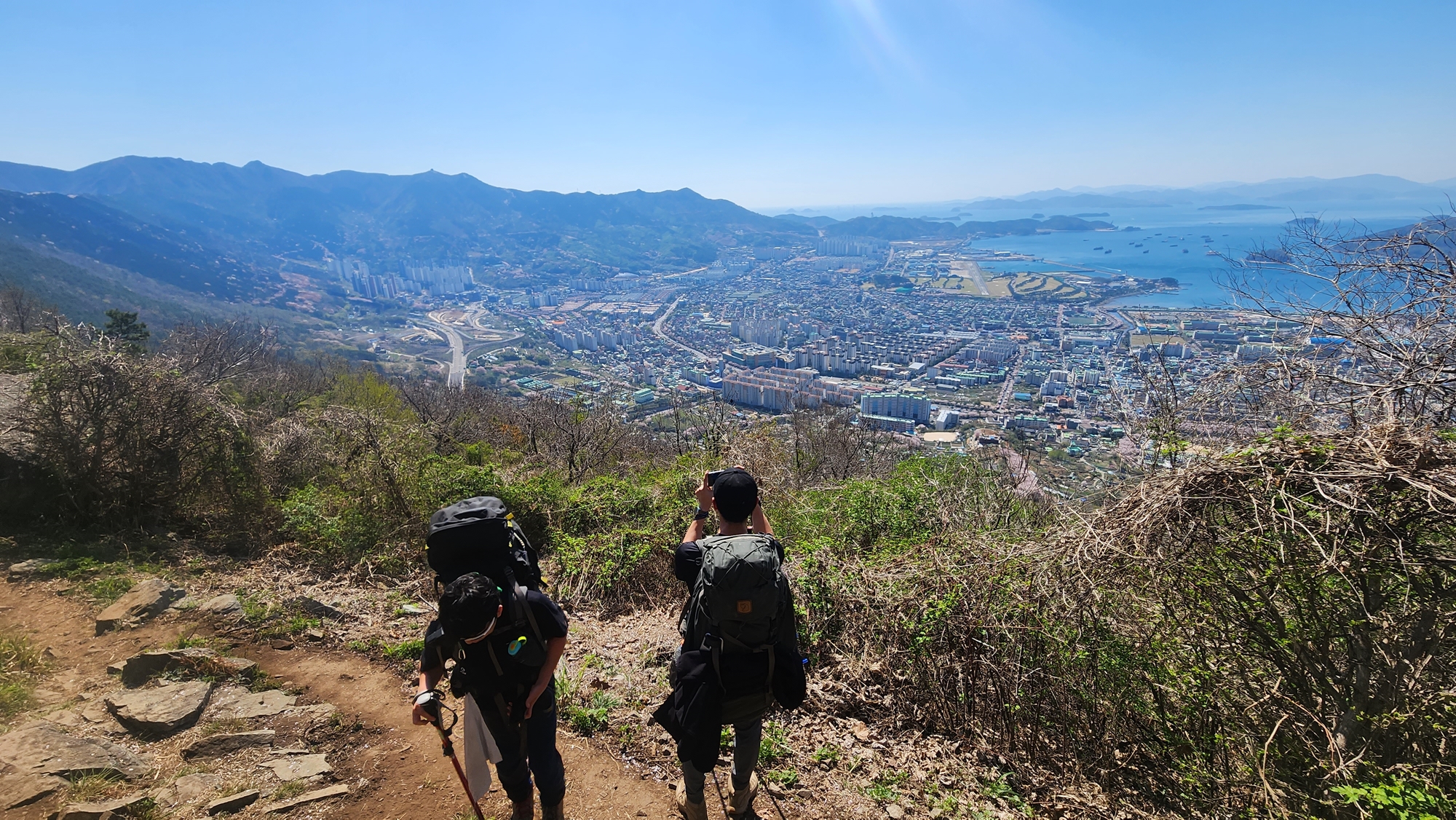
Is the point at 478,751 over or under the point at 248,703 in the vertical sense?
over

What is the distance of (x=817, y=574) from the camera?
450 cm

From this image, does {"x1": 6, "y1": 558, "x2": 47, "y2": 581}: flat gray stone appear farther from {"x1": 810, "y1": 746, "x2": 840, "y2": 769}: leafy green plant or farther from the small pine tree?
the small pine tree

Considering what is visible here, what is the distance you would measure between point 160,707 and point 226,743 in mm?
640

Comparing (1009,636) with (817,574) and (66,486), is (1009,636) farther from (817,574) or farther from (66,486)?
(66,486)

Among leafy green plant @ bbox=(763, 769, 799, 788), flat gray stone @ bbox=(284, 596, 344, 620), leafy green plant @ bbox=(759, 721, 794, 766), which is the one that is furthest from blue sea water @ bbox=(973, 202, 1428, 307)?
flat gray stone @ bbox=(284, 596, 344, 620)

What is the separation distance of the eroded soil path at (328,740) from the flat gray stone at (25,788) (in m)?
0.05

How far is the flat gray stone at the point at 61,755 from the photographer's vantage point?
279 cm

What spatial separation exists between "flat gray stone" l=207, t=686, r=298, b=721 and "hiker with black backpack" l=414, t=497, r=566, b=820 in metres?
2.25

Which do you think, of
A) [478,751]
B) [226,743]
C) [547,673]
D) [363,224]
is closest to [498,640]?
[547,673]

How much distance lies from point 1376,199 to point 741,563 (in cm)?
8415

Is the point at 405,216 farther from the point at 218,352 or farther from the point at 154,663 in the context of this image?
the point at 154,663

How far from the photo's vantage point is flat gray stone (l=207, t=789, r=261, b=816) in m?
2.79

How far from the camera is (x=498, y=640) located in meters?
2.37

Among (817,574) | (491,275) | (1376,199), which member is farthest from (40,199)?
(1376,199)
